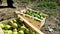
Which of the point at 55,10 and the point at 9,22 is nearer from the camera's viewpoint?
the point at 9,22

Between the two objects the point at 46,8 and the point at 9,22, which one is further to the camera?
the point at 46,8

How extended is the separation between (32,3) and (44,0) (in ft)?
2.95

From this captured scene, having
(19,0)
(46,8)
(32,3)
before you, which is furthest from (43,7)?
(19,0)

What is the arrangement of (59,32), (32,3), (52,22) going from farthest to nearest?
(32,3), (52,22), (59,32)

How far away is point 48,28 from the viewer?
5.42 m

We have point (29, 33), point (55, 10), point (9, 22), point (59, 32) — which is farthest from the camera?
point (55, 10)

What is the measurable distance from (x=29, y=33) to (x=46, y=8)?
459cm

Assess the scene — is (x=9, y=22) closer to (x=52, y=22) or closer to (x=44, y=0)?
(x=52, y=22)

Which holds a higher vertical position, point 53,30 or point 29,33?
point 29,33

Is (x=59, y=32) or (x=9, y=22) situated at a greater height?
(x=9, y=22)

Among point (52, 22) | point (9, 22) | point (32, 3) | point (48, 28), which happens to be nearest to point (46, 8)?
point (32, 3)

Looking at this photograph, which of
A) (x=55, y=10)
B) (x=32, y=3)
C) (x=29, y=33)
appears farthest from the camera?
(x=32, y=3)

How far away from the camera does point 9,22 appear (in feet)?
12.9

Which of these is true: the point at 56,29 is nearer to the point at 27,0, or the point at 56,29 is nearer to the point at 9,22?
the point at 9,22
